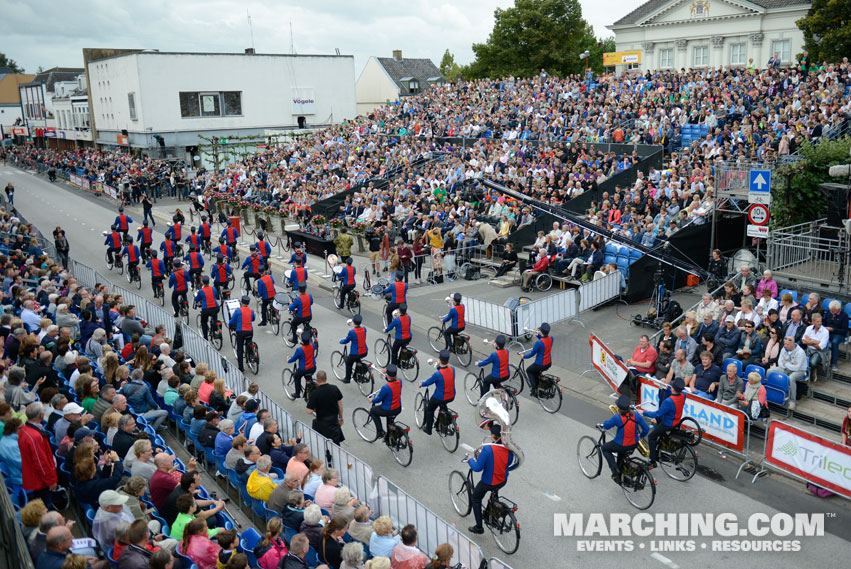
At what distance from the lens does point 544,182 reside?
25.3m

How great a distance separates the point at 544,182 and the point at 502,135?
7.15 m

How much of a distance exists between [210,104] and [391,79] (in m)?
25.1

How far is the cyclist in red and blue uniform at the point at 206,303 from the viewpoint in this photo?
15.5 m

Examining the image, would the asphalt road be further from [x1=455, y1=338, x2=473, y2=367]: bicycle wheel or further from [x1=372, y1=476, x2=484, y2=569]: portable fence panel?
[x1=372, y1=476, x2=484, y2=569]: portable fence panel

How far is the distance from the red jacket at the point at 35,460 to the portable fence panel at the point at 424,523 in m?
3.95

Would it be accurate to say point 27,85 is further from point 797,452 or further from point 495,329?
point 797,452

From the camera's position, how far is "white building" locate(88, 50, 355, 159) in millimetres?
53844

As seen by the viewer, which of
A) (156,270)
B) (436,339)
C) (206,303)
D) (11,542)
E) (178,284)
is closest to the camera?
(11,542)

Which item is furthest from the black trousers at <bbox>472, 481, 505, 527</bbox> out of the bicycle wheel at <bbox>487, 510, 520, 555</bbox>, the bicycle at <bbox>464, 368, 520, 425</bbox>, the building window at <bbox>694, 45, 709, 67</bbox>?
the building window at <bbox>694, 45, 709, 67</bbox>

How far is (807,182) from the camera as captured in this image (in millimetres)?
16531

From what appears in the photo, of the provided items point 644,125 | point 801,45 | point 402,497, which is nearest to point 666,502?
point 402,497

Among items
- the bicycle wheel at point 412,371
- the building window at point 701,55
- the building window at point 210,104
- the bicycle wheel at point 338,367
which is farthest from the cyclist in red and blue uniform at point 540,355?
the building window at point 210,104

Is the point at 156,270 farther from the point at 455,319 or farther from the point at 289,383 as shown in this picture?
the point at 455,319

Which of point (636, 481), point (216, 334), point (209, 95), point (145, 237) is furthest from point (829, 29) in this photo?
point (209, 95)
